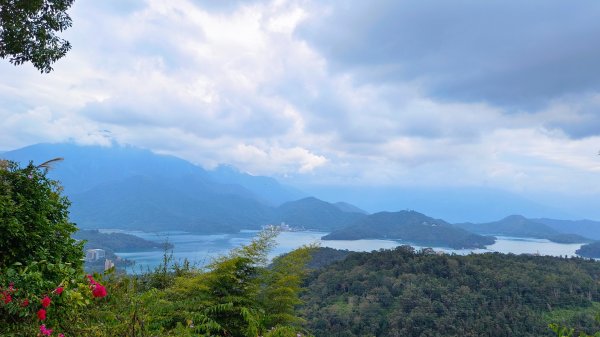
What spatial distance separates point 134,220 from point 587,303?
613 ft

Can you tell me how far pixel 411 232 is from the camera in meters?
162

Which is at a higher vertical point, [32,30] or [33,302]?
[32,30]

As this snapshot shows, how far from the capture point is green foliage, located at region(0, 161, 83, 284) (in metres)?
3.46

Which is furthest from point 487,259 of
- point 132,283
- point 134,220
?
point 134,220

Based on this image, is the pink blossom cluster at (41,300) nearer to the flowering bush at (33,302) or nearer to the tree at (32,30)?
the flowering bush at (33,302)

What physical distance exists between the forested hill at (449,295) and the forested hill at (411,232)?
88694mm

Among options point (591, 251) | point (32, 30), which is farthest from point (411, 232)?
→ point (32, 30)

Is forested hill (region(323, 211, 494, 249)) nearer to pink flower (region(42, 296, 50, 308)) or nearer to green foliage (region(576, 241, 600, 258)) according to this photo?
green foliage (region(576, 241, 600, 258))

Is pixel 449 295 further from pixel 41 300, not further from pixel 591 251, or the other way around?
pixel 591 251

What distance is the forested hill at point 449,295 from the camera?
3478cm

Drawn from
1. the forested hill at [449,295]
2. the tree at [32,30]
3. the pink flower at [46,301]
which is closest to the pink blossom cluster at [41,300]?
the pink flower at [46,301]

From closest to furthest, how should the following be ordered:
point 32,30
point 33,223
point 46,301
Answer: point 46,301, point 33,223, point 32,30

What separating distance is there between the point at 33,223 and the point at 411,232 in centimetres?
16694

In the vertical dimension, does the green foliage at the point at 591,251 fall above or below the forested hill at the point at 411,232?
below
